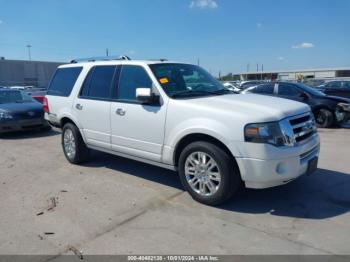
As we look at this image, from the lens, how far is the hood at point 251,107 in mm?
4008

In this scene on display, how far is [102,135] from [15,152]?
3.46m

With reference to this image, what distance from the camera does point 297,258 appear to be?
3154mm

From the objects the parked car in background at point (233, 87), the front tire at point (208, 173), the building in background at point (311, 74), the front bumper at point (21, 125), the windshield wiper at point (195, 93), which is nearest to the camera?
the front tire at point (208, 173)

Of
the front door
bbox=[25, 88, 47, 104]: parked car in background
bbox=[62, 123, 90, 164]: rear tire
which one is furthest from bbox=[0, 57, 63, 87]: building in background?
the front door

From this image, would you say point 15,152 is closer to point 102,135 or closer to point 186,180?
point 102,135

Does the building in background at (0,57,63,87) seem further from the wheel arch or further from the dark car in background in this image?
the wheel arch

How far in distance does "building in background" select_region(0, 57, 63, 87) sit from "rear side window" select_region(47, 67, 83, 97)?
40.7 meters

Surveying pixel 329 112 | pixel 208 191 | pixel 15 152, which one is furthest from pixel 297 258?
pixel 329 112

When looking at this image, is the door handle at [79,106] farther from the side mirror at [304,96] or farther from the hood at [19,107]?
the side mirror at [304,96]

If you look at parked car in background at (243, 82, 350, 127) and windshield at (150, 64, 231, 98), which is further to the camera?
parked car in background at (243, 82, 350, 127)

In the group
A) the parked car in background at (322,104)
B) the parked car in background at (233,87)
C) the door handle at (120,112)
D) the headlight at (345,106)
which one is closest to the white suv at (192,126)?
the door handle at (120,112)

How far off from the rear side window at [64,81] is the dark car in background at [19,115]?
351cm

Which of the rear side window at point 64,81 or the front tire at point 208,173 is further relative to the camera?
the rear side window at point 64,81

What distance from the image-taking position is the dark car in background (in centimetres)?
998
